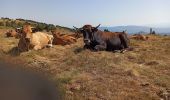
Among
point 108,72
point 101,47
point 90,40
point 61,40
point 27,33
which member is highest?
point 27,33

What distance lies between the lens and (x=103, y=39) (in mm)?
18500

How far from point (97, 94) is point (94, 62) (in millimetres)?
4535

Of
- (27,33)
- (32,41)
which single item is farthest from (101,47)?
(27,33)

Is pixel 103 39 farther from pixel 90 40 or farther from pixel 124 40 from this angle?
pixel 124 40

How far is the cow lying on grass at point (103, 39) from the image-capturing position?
18031 mm

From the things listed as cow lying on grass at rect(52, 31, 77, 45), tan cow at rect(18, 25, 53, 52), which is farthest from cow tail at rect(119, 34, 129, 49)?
tan cow at rect(18, 25, 53, 52)

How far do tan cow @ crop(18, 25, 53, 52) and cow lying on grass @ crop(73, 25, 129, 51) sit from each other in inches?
83.2

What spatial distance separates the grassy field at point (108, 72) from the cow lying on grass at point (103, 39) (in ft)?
2.36

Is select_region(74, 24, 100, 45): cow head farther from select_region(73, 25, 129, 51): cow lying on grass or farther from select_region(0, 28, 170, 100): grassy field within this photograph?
select_region(0, 28, 170, 100): grassy field

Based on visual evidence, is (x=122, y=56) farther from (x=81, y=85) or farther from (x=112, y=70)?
(x=81, y=85)

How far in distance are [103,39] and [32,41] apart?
385 cm

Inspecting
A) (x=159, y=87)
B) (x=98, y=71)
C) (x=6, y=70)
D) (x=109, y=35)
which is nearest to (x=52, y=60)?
(x=98, y=71)

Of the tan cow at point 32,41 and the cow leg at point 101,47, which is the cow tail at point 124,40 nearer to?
the cow leg at point 101,47

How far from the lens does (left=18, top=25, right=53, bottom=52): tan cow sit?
1766cm
